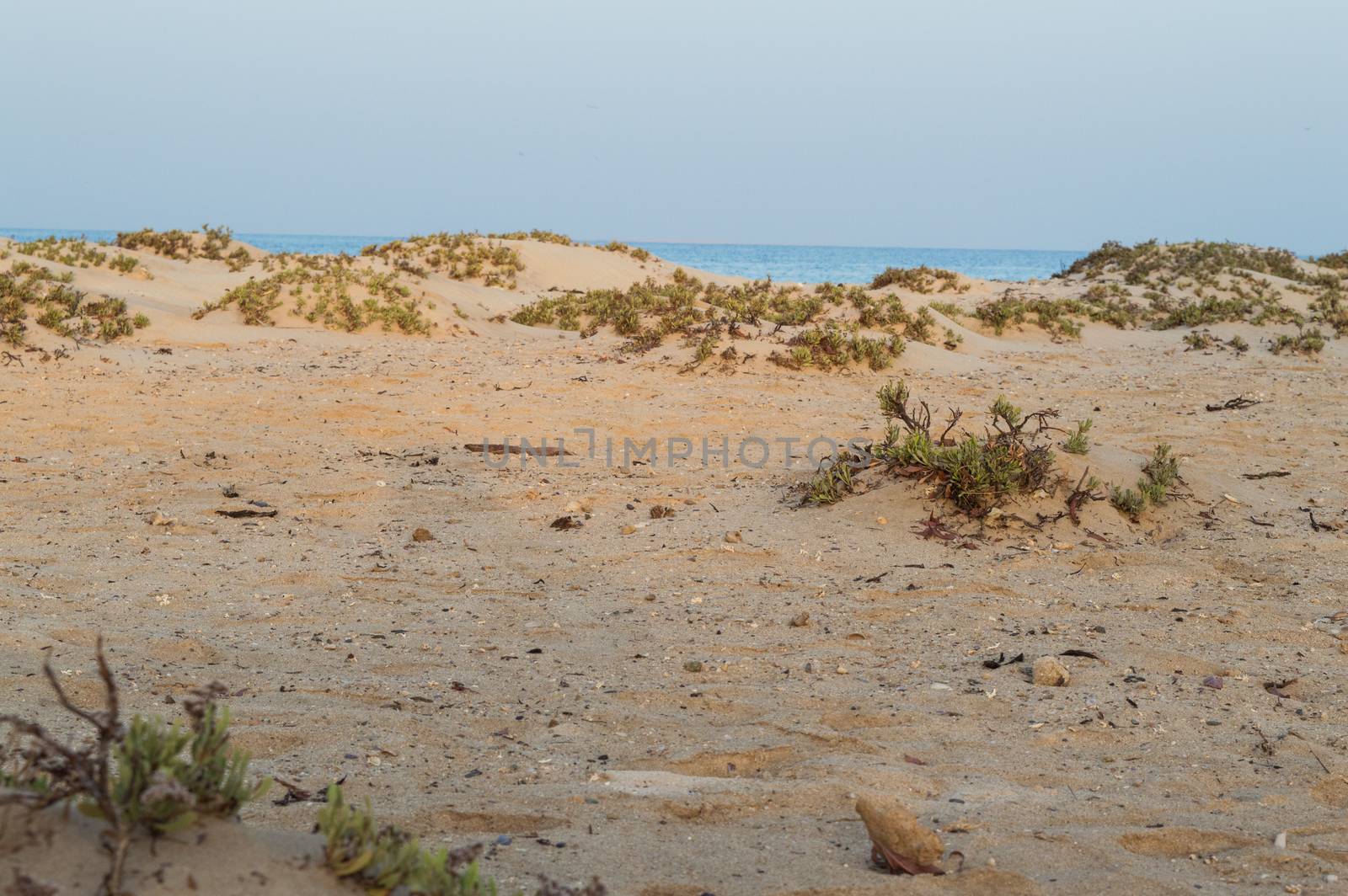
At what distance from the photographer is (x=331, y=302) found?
14.4m

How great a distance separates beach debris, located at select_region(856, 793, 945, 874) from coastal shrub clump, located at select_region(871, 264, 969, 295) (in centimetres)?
1874

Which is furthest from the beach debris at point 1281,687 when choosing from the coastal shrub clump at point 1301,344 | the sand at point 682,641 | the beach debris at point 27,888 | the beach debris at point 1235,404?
the coastal shrub clump at point 1301,344

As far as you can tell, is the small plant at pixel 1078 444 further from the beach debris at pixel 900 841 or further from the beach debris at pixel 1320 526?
the beach debris at pixel 900 841

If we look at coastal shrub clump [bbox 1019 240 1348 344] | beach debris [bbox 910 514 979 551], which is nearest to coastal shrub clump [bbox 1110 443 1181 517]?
beach debris [bbox 910 514 979 551]

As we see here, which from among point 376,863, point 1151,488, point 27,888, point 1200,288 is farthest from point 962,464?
point 1200,288

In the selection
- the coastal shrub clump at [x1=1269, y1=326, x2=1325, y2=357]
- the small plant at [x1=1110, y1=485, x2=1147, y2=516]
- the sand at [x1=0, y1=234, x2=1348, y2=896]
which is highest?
the coastal shrub clump at [x1=1269, y1=326, x2=1325, y2=357]

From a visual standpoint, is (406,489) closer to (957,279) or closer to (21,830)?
(21,830)

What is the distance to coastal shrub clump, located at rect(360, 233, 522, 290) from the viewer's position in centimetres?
2023

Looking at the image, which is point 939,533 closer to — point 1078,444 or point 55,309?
point 1078,444

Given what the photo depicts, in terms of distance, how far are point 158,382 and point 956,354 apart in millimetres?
8778

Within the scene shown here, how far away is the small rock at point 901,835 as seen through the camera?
2615 millimetres

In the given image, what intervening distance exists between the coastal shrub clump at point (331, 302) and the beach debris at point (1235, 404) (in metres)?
9.27

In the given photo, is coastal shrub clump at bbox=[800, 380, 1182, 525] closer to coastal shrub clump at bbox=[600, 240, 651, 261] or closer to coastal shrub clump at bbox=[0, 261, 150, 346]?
coastal shrub clump at bbox=[0, 261, 150, 346]

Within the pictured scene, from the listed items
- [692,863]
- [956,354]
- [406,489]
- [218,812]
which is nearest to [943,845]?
[692,863]
